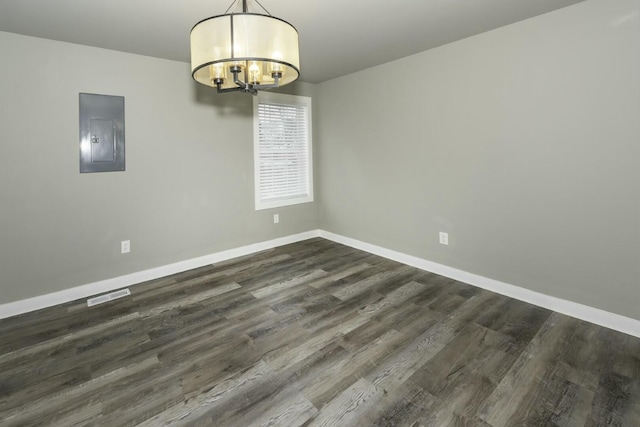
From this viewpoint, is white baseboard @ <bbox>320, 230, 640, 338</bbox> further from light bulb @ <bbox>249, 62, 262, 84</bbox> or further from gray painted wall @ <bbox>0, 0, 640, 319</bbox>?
light bulb @ <bbox>249, 62, 262, 84</bbox>

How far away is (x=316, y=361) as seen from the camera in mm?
2094

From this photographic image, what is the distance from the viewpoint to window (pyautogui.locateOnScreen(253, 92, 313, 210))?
4.27 metres

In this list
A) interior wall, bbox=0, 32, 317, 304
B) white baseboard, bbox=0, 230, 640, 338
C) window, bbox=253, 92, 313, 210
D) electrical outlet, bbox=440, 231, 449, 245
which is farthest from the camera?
window, bbox=253, 92, 313, 210

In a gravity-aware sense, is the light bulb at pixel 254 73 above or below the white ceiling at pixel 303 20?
below

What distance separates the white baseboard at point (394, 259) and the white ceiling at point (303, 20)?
7.34 ft

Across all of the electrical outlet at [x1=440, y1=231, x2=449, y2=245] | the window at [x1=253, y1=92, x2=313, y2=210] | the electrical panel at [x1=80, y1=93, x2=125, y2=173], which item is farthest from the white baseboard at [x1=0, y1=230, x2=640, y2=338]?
the electrical panel at [x1=80, y1=93, x2=125, y2=173]

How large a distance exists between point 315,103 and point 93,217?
316 centimetres

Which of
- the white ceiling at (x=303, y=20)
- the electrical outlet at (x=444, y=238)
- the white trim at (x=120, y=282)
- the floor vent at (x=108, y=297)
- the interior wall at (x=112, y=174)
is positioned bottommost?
the floor vent at (x=108, y=297)

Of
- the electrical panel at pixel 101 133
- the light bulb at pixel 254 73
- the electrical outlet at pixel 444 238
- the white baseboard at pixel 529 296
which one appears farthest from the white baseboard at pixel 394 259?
the light bulb at pixel 254 73

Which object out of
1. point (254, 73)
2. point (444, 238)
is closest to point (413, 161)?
point (444, 238)

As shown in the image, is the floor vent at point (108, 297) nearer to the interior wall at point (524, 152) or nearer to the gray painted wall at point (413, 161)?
the gray painted wall at point (413, 161)

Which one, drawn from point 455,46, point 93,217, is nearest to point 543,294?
point 455,46

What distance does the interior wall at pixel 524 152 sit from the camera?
2275 millimetres

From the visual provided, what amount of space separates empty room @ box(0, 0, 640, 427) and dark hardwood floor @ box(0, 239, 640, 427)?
0.05ft
